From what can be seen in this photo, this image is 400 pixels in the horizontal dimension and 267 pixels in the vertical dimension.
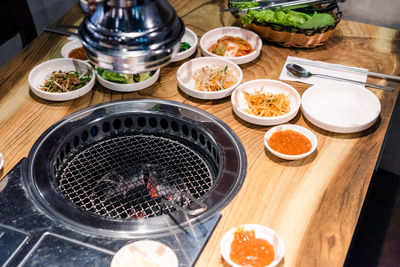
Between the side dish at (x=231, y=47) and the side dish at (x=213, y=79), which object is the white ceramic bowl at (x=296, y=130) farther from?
the side dish at (x=231, y=47)

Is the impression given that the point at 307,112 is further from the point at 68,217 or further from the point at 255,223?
the point at 68,217

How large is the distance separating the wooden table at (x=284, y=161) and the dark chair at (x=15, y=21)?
0.24 metres

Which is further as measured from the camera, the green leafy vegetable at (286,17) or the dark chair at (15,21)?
the dark chair at (15,21)

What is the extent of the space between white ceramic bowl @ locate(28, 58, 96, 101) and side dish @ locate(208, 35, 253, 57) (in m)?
0.90

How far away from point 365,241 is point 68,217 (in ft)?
7.90

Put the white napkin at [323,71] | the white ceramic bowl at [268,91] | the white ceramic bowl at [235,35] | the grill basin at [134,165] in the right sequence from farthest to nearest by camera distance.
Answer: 1. the white ceramic bowl at [235,35]
2. the white napkin at [323,71]
3. the white ceramic bowl at [268,91]
4. the grill basin at [134,165]

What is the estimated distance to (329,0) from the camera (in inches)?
118

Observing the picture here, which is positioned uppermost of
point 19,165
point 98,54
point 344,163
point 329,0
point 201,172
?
point 98,54

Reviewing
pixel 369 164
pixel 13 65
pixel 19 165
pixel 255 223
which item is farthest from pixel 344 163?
pixel 13 65

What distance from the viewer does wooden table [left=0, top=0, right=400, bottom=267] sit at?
5.73ft

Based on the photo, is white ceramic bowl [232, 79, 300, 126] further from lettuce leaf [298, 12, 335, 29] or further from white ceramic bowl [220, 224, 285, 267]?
white ceramic bowl [220, 224, 285, 267]

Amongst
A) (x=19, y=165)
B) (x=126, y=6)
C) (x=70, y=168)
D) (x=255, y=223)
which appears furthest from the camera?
(x=70, y=168)

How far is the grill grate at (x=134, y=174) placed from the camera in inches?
84.0

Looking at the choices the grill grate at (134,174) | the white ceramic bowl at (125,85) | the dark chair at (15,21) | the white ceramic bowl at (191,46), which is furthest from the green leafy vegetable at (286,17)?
the dark chair at (15,21)
